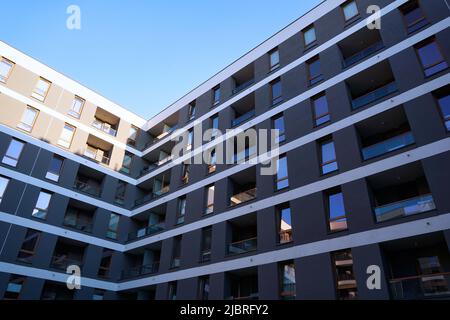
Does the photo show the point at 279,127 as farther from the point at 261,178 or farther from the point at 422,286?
the point at 422,286

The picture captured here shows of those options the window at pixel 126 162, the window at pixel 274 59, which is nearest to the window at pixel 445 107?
the window at pixel 274 59

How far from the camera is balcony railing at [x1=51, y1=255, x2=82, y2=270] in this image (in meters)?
23.1

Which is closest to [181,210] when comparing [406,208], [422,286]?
[406,208]

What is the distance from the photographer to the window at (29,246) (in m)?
21.5

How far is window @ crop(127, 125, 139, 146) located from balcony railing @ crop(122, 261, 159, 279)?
36.1 ft

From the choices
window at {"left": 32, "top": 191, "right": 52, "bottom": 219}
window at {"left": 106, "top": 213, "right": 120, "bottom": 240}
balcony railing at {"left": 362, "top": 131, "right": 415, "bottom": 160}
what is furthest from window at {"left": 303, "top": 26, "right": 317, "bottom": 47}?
window at {"left": 32, "top": 191, "right": 52, "bottom": 219}

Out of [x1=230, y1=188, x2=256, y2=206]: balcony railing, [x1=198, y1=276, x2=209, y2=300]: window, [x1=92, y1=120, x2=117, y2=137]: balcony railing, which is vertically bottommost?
[x1=198, y1=276, x2=209, y2=300]: window

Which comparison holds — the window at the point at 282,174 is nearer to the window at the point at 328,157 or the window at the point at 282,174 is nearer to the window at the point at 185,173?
the window at the point at 328,157

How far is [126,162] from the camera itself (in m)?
30.5

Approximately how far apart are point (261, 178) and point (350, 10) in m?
11.7

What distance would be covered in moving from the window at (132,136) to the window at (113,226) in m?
6.88

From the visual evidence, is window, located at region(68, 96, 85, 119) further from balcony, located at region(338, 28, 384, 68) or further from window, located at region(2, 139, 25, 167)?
balcony, located at region(338, 28, 384, 68)

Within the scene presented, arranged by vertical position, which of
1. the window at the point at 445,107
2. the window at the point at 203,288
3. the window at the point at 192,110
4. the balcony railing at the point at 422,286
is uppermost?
the window at the point at 192,110
